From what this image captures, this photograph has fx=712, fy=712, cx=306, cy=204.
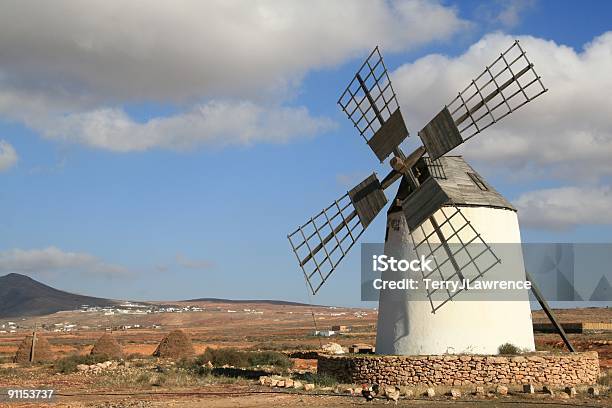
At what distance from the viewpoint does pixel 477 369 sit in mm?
16906

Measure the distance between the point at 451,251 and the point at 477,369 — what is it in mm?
3069

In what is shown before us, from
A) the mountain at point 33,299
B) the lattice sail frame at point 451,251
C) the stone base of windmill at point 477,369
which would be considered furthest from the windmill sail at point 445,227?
the mountain at point 33,299

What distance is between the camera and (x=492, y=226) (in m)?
18.5

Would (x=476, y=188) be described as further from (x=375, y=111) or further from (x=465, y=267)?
(x=375, y=111)

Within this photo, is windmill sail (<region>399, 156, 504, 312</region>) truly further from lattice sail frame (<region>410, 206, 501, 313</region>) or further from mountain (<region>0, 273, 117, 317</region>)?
mountain (<region>0, 273, 117, 317</region>)

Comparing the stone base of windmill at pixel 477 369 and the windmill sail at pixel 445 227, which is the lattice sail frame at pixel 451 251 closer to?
the windmill sail at pixel 445 227

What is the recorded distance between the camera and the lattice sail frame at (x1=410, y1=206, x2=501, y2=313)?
1812 centimetres

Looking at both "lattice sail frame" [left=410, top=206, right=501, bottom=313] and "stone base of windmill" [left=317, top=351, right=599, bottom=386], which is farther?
"lattice sail frame" [left=410, top=206, right=501, bottom=313]

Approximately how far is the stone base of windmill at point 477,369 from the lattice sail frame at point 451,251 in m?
1.57

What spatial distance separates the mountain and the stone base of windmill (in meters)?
150

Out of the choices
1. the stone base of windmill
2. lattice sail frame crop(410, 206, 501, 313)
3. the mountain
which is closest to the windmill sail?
lattice sail frame crop(410, 206, 501, 313)

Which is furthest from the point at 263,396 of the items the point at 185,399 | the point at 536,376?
the point at 536,376

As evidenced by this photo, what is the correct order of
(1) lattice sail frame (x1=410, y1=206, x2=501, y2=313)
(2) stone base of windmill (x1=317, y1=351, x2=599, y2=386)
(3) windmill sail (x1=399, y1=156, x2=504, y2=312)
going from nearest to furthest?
1. (2) stone base of windmill (x1=317, y1=351, x2=599, y2=386)
2. (3) windmill sail (x1=399, y1=156, x2=504, y2=312)
3. (1) lattice sail frame (x1=410, y1=206, x2=501, y2=313)

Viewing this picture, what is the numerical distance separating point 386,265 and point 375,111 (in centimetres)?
436
